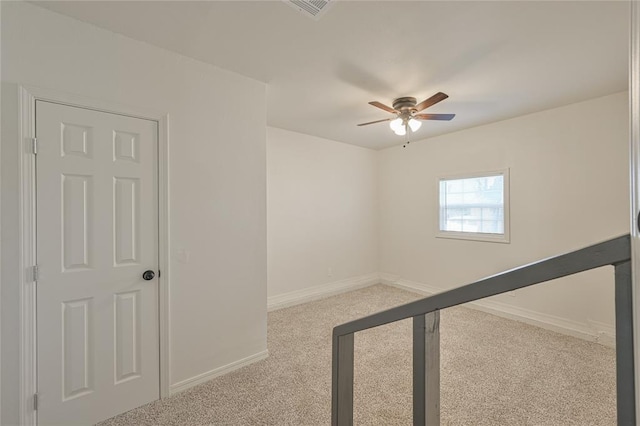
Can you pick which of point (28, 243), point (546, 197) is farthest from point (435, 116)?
point (28, 243)

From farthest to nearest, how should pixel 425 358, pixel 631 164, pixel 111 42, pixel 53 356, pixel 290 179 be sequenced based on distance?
pixel 290 179 < pixel 111 42 < pixel 53 356 < pixel 425 358 < pixel 631 164

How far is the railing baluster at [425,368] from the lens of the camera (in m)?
0.87

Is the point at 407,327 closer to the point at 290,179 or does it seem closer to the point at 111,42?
the point at 290,179

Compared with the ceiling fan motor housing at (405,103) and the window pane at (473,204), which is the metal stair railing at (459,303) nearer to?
the ceiling fan motor housing at (405,103)

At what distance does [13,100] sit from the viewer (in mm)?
1641

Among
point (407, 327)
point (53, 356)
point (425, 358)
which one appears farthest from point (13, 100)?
point (407, 327)

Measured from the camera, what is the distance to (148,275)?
210 centimetres

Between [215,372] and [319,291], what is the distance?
7.83 feet

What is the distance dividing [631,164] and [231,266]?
99.6 inches

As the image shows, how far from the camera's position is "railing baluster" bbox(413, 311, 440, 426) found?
2.87ft

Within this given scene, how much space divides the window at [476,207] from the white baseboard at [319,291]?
5.24 feet

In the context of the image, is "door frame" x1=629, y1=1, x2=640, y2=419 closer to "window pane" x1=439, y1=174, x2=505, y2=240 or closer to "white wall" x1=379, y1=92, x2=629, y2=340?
"white wall" x1=379, y1=92, x2=629, y2=340

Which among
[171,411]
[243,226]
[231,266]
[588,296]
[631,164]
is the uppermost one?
[631,164]

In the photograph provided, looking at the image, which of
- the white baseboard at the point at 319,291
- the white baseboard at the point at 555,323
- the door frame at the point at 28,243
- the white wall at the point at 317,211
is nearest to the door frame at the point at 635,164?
the door frame at the point at 28,243
